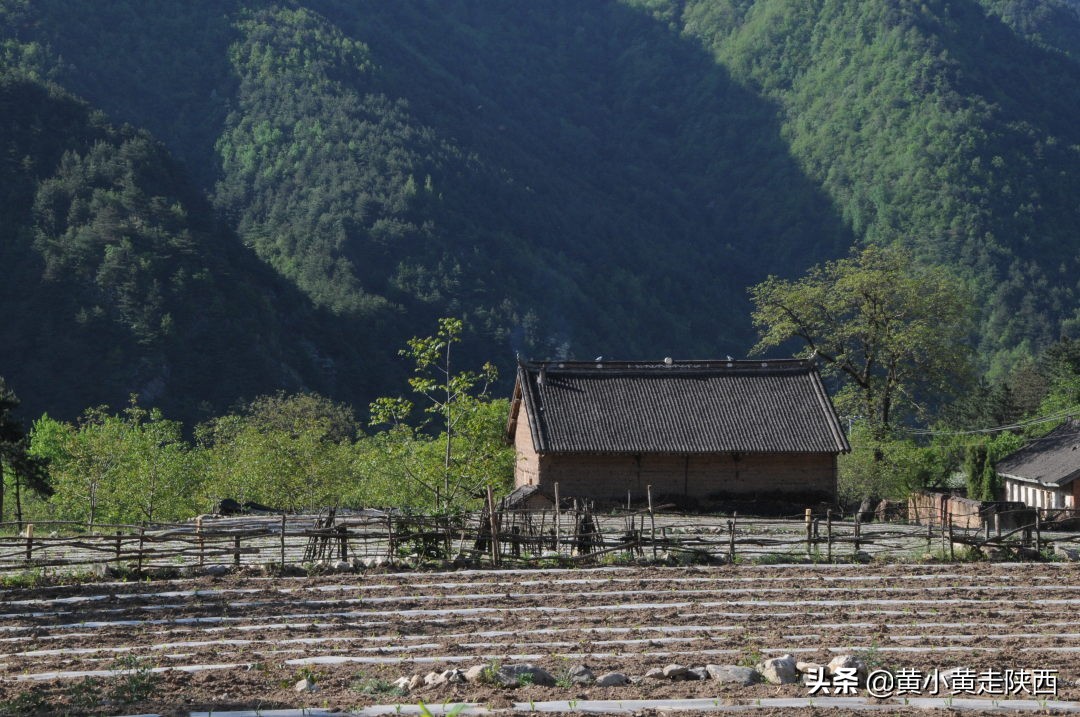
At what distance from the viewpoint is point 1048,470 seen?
44125mm

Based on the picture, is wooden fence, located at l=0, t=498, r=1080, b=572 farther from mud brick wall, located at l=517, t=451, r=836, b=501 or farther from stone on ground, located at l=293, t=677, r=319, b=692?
mud brick wall, located at l=517, t=451, r=836, b=501

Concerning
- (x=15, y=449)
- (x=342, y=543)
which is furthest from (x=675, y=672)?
(x=15, y=449)

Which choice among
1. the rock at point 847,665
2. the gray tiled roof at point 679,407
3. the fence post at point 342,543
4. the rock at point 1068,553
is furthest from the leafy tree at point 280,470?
the rock at point 847,665

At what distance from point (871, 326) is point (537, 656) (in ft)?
135

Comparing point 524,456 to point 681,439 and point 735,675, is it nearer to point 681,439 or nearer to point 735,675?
point 681,439

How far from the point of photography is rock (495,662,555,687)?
1430 cm

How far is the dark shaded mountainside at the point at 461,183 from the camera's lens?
89.2 m

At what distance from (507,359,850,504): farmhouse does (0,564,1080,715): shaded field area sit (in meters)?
17.1

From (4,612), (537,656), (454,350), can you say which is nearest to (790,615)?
(537,656)

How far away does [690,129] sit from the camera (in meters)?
175

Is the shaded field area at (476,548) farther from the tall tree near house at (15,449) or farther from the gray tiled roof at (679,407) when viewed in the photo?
the gray tiled roof at (679,407)

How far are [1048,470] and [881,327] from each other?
38.9 feet

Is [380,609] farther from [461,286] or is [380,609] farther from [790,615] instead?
[461,286]

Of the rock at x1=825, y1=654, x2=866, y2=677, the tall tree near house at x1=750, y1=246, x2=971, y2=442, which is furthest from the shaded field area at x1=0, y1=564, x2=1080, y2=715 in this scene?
the tall tree near house at x1=750, y1=246, x2=971, y2=442
